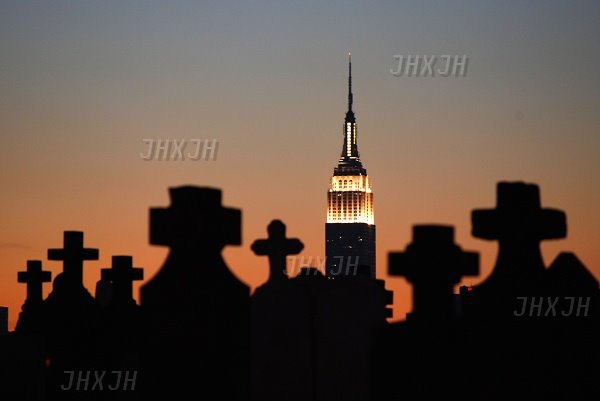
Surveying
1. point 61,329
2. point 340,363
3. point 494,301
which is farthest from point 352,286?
point 61,329

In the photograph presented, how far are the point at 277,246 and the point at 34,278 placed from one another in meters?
7.37

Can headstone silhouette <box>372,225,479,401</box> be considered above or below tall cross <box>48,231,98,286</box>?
below

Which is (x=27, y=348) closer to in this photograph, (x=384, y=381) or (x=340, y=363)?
(x=340, y=363)

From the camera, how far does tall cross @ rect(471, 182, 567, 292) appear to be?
13586mm

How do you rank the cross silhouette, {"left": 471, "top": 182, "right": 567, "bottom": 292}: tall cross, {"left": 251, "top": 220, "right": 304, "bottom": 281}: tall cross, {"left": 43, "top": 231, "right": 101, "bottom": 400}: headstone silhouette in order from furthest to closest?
the cross silhouette
{"left": 43, "top": 231, "right": 101, "bottom": 400}: headstone silhouette
{"left": 251, "top": 220, "right": 304, "bottom": 281}: tall cross
{"left": 471, "top": 182, "right": 567, "bottom": 292}: tall cross

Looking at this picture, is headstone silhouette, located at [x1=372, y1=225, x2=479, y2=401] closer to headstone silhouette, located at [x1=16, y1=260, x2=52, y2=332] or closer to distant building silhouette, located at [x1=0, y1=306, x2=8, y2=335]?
headstone silhouette, located at [x1=16, y1=260, x2=52, y2=332]

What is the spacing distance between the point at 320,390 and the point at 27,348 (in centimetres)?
400

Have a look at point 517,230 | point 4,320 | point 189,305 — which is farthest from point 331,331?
point 4,320

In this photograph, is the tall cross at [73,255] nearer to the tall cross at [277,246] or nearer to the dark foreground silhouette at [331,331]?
the dark foreground silhouette at [331,331]

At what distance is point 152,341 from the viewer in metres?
12.2

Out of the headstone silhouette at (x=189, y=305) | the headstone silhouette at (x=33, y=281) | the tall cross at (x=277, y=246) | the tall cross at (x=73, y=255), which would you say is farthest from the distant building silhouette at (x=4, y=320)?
the headstone silhouette at (x=189, y=305)

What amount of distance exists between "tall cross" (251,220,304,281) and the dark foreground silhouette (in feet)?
0.06

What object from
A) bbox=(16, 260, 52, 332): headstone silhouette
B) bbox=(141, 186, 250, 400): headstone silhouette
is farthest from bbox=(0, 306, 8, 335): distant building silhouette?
bbox=(141, 186, 250, 400): headstone silhouette

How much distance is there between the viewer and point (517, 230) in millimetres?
13672
